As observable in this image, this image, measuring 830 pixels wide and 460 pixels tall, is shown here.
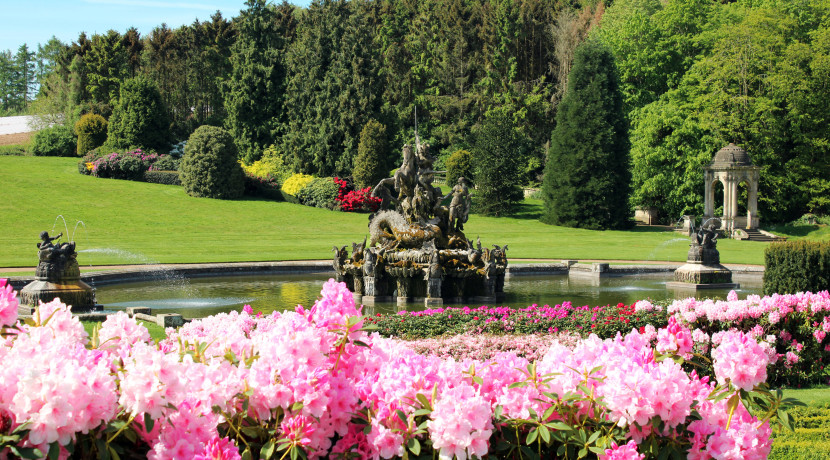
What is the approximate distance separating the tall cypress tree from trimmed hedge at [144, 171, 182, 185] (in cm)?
2194

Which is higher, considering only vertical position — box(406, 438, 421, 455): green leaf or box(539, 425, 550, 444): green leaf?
box(539, 425, 550, 444): green leaf

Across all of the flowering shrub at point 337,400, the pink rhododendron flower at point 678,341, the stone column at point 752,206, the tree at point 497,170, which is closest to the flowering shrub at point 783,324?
the pink rhododendron flower at point 678,341

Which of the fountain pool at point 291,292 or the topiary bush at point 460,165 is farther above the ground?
the topiary bush at point 460,165

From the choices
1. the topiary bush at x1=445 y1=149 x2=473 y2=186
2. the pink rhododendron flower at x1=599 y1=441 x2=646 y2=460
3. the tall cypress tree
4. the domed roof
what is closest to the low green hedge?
the pink rhododendron flower at x1=599 y1=441 x2=646 y2=460

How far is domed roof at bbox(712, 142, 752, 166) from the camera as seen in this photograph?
4134 cm

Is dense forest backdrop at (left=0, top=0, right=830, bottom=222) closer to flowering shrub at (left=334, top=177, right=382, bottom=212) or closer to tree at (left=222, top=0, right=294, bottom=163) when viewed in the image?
tree at (left=222, top=0, right=294, bottom=163)

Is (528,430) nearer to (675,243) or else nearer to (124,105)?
(675,243)

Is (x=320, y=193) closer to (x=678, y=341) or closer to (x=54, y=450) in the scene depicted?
(x=678, y=341)

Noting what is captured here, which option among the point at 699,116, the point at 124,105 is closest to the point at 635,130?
the point at 699,116

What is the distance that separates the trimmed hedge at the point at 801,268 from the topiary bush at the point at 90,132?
49.5m

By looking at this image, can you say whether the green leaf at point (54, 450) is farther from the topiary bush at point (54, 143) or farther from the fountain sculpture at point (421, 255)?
the topiary bush at point (54, 143)

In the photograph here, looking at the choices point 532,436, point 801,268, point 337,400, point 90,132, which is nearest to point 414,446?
point 337,400

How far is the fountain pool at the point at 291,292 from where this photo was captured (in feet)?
52.6

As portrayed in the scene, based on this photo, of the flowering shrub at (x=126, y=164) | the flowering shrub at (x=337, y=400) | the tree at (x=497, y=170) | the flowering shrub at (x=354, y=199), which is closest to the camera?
the flowering shrub at (x=337, y=400)
